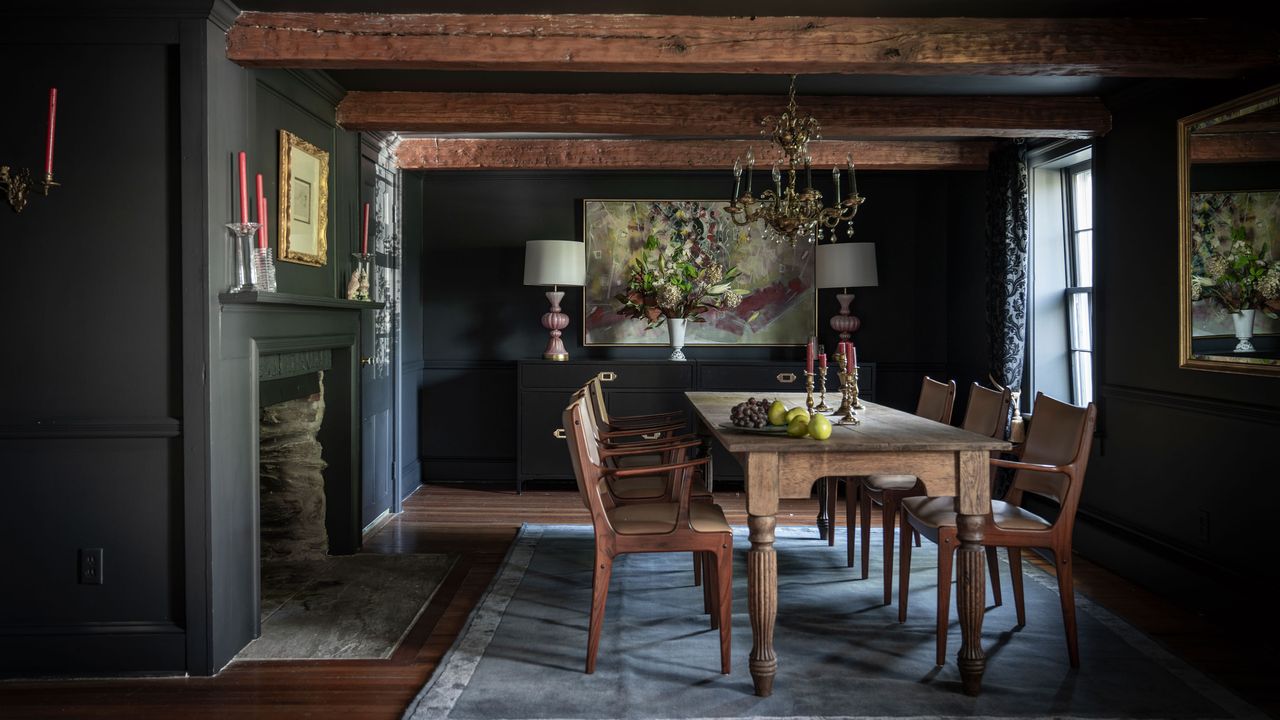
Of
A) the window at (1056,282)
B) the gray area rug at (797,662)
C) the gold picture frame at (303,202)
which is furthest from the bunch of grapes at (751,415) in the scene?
the window at (1056,282)

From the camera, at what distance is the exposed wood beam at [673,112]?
4.49 metres

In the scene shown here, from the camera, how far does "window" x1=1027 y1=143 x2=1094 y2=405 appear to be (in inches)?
196

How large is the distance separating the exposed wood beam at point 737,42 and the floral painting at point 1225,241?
0.52 metres

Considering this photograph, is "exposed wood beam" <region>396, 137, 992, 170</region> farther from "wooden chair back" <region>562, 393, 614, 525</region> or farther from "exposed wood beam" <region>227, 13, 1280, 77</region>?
"wooden chair back" <region>562, 393, 614, 525</region>

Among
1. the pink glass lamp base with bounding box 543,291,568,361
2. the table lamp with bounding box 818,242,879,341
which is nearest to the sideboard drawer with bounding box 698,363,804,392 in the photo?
the table lamp with bounding box 818,242,879,341

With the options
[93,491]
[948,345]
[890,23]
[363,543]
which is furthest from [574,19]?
[948,345]

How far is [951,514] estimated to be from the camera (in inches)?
125

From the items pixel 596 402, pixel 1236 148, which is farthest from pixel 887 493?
pixel 1236 148

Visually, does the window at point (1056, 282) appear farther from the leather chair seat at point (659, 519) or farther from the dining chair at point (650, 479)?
the leather chair seat at point (659, 519)

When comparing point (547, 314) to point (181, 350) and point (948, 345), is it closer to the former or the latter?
point (948, 345)

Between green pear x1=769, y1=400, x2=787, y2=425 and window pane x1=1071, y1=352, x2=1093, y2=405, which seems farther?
window pane x1=1071, y1=352, x2=1093, y2=405

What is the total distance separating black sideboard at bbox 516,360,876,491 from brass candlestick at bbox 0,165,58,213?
3478 mm

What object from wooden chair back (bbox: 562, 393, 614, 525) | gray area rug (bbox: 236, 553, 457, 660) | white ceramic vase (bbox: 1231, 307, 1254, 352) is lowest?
gray area rug (bbox: 236, 553, 457, 660)

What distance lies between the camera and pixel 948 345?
255 inches
